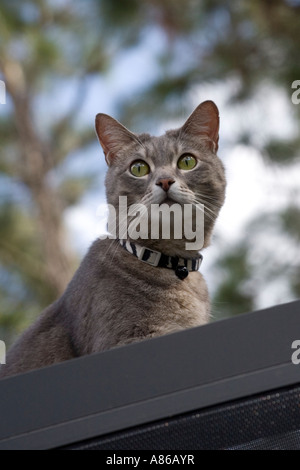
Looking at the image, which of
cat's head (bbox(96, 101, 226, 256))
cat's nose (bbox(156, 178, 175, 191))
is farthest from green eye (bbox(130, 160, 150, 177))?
cat's nose (bbox(156, 178, 175, 191))

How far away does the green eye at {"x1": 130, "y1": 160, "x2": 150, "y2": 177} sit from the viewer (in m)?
1.67

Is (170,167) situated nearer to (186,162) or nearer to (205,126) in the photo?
(186,162)

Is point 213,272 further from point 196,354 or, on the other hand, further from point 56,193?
point 196,354

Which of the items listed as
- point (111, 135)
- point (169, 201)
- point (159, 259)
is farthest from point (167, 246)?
point (111, 135)

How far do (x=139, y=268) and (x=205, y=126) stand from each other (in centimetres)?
42

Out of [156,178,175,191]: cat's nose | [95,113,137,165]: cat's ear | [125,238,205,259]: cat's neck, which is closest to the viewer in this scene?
[156,178,175,191]: cat's nose

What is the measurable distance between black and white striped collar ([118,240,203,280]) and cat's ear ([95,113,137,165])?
10.2 inches

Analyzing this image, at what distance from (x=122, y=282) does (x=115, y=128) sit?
1.35ft

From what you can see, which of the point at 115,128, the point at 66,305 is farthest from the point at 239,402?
the point at 115,128

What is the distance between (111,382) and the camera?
85 centimetres

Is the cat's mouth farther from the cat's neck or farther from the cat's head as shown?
the cat's neck

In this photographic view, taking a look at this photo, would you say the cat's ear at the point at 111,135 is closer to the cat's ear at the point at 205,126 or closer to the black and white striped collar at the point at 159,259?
the cat's ear at the point at 205,126

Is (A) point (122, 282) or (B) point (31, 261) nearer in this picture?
(A) point (122, 282)

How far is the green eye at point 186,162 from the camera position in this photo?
1660 mm
